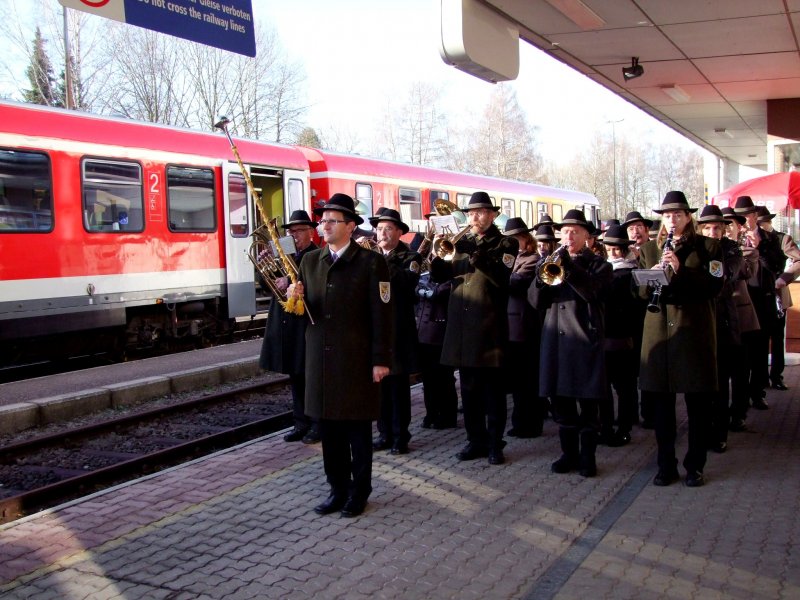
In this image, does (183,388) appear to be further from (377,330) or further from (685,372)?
(685,372)

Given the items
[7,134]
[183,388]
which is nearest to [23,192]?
[7,134]

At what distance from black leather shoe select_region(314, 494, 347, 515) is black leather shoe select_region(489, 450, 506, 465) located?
150cm

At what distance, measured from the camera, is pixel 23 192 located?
424 inches

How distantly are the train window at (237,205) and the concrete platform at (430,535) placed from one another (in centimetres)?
801

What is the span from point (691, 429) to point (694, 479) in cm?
35

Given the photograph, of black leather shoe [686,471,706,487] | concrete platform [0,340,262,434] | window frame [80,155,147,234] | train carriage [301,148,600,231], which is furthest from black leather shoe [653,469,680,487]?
train carriage [301,148,600,231]

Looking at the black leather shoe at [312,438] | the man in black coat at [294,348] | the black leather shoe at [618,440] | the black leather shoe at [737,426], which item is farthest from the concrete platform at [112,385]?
the black leather shoe at [737,426]

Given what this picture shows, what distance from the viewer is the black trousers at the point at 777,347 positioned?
8906 millimetres

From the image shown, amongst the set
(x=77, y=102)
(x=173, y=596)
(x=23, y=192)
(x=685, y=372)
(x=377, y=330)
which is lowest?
(x=173, y=596)

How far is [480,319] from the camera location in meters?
6.45

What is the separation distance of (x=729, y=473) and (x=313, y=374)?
10.6 feet

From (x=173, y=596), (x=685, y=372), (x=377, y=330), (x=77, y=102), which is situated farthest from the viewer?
(x=77, y=102)

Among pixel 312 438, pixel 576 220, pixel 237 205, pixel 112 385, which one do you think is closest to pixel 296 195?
pixel 237 205

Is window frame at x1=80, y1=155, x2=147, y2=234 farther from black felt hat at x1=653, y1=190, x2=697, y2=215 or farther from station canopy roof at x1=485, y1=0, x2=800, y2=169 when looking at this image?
black felt hat at x1=653, y1=190, x2=697, y2=215
